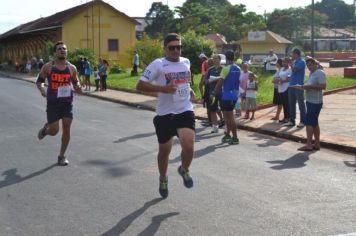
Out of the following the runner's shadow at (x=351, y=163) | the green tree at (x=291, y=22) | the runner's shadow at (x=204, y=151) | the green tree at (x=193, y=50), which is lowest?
the runner's shadow at (x=351, y=163)

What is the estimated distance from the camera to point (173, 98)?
659 cm

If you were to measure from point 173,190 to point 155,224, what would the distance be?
148 centimetres

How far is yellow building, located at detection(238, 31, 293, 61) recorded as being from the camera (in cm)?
4096

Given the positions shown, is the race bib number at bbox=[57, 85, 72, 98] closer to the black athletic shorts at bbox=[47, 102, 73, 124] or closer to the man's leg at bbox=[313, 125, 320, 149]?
the black athletic shorts at bbox=[47, 102, 73, 124]

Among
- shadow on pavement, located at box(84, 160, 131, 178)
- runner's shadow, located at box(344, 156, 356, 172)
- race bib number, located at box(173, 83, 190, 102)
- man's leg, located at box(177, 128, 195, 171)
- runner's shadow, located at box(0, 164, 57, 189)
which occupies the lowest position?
runner's shadow, located at box(0, 164, 57, 189)

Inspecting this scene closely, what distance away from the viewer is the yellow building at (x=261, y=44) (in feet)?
134

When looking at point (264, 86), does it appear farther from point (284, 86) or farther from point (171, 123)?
point (171, 123)

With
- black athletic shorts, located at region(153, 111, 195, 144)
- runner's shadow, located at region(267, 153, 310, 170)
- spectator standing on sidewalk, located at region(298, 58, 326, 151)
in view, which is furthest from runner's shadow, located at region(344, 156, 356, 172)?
black athletic shorts, located at region(153, 111, 195, 144)

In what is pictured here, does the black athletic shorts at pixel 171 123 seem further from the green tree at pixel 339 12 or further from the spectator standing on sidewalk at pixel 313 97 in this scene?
the green tree at pixel 339 12

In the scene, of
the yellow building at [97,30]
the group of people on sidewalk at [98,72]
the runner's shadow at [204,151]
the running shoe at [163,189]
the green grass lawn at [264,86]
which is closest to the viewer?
the running shoe at [163,189]

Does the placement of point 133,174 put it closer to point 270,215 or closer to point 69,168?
point 69,168

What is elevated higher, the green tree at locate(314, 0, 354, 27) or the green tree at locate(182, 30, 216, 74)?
the green tree at locate(314, 0, 354, 27)

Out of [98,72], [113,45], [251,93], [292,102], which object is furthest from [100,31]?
[292,102]

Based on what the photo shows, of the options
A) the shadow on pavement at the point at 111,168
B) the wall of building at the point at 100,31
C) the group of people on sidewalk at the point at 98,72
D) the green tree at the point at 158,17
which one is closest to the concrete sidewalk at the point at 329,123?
the shadow on pavement at the point at 111,168
